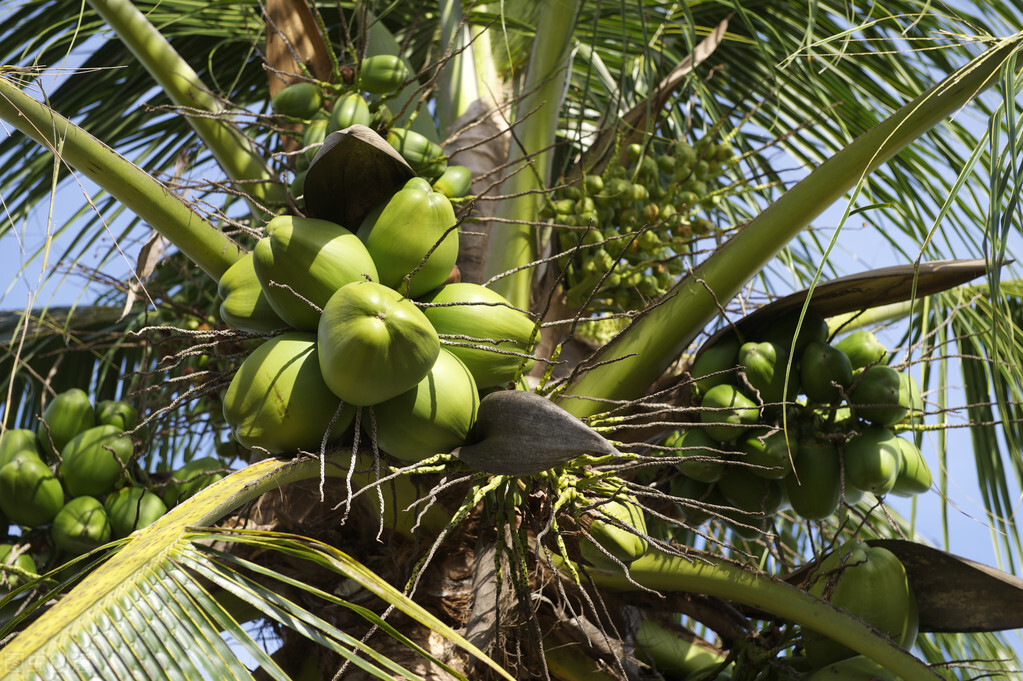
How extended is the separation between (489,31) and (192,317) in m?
1.05

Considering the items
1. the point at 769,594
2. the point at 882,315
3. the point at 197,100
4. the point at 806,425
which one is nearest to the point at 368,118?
the point at 197,100

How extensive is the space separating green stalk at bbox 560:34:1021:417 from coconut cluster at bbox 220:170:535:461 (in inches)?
9.1

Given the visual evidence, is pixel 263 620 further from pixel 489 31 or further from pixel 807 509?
pixel 489 31

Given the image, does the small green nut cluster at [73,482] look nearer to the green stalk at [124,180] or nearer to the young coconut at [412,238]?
the green stalk at [124,180]

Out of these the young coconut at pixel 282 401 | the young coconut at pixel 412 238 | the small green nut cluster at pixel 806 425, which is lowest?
the young coconut at pixel 282 401

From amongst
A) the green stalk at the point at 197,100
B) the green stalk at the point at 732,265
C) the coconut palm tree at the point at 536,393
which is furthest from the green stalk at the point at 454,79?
the green stalk at the point at 732,265

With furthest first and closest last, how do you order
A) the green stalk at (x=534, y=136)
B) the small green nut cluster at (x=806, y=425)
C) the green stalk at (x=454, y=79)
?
the green stalk at (x=454, y=79)
the green stalk at (x=534, y=136)
the small green nut cluster at (x=806, y=425)

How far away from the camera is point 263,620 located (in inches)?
70.9

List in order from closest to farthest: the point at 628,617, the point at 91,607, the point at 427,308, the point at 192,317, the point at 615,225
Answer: the point at 91,607 < the point at 427,308 < the point at 628,617 < the point at 615,225 < the point at 192,317

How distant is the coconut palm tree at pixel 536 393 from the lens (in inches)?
42.2

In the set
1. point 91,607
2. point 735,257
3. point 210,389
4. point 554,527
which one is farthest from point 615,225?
point 91,607

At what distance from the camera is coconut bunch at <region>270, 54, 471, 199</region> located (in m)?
1.61

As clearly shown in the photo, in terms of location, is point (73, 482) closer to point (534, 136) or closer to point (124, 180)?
point (124, 180)

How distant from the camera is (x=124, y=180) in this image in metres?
1.37
